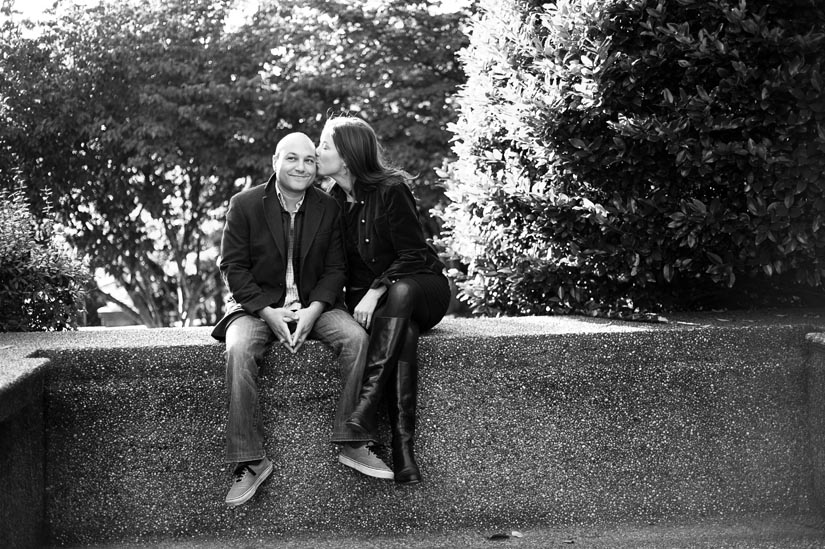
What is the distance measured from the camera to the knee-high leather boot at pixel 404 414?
3.71m

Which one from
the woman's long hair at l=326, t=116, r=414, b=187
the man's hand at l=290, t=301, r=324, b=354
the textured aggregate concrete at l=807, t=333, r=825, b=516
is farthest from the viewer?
the woman's long hair at l=326, t=116, r=414, b=187

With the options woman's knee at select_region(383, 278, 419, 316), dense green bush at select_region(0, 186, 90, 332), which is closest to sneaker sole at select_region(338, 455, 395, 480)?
woman's knee at select_region(383, 278, 419, 316)

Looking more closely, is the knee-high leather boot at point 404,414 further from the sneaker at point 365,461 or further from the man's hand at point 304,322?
the man's hand at point 304,322

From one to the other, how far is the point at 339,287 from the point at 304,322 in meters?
0.32

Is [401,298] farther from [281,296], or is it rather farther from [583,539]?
[583,539]

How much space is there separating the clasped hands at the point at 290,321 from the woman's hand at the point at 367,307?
0.20 meters

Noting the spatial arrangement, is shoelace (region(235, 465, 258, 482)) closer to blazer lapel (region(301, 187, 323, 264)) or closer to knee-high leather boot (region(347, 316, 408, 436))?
knee-high leather boot (region(347, 316, 408, 436))

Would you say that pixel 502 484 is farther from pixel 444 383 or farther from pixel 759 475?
pixel 759 475

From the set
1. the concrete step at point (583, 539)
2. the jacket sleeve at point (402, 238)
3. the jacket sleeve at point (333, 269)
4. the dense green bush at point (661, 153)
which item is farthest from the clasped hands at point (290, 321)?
the dense green bush at point (661, 153)

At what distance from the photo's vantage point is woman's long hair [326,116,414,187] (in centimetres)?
425

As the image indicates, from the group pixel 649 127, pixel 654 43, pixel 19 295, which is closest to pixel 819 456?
pixel 649 127

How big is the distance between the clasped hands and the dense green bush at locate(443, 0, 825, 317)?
1368mm

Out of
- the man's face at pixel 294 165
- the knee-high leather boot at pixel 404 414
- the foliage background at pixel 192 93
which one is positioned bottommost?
the knee-high leather boot at pixel 404 414

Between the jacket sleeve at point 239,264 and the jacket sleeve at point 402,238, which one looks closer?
the jacket sleeve at point 239,264
